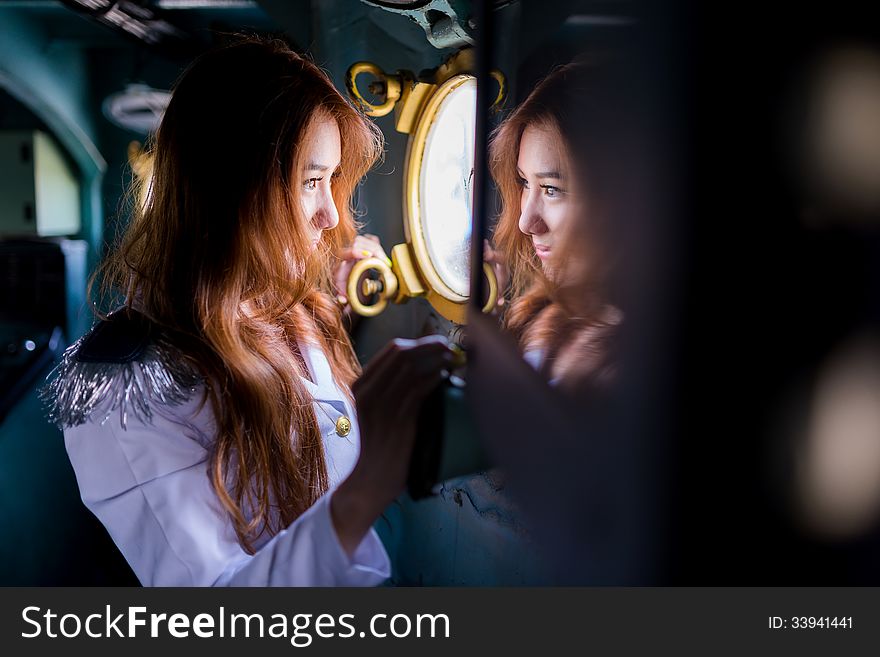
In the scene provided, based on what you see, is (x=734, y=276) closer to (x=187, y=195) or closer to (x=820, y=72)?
(x=820, y=72)

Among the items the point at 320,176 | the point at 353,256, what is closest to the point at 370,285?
the point at 353,256

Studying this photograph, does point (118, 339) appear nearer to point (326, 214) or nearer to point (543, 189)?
point (326, 214)

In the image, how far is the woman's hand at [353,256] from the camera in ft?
2.70

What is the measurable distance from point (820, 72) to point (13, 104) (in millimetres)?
1654

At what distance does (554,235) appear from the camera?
0.54m

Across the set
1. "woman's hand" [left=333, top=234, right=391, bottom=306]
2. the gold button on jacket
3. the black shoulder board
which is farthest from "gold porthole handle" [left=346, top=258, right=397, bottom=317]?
the black shoulder board

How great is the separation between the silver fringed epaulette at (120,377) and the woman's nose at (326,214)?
0.20 m

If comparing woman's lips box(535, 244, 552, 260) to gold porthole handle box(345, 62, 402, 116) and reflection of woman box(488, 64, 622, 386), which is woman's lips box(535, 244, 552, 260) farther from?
gold porthole handle box(345, 62, 402, 116)

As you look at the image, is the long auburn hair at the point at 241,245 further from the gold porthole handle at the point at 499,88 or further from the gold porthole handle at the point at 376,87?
the gold porthole handle at the point at 499,88

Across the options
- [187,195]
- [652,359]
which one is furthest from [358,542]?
[187,195]

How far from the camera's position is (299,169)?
69 centimetres

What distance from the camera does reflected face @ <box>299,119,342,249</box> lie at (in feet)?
2.30

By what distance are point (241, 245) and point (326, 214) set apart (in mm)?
98

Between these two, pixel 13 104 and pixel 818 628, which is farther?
pixel 13 104
